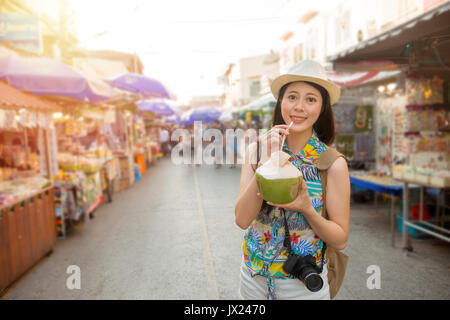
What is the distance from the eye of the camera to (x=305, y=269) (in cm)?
142

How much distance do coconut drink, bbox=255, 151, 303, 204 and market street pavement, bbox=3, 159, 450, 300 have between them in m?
2.45

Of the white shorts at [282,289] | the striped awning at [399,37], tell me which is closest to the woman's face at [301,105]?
the white shorts at [282,289]

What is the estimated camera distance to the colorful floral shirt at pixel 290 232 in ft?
4.87

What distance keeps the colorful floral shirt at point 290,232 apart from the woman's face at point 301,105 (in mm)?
125

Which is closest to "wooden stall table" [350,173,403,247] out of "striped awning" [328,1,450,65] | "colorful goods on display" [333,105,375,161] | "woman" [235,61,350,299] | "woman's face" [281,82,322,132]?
"colorful goods on display" [333,105,375,161]

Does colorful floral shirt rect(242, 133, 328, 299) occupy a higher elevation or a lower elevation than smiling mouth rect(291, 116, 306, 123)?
lower

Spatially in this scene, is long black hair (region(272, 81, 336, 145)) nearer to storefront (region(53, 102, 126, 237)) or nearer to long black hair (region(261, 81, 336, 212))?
long black hair (region(261, 81, 336, 212))

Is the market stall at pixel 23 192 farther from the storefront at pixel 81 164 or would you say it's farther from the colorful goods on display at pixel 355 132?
the colorful goods on display at pixel 355 132

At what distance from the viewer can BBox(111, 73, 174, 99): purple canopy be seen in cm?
772

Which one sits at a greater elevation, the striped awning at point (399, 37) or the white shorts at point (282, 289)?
the striped awning at point (399, 37)
